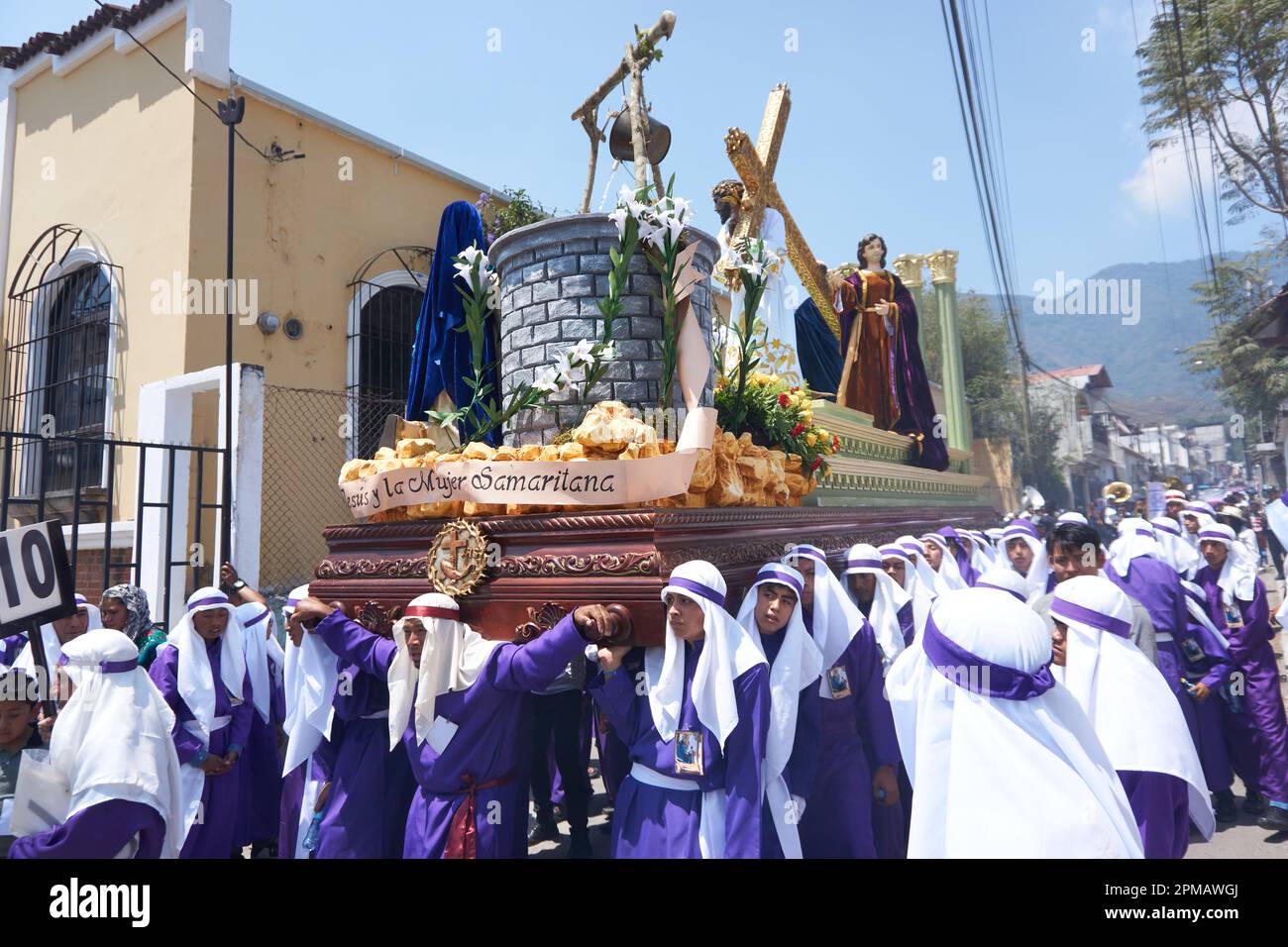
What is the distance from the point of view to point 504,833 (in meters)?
3.08

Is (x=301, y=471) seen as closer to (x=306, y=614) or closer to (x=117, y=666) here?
(x=306, y=614)

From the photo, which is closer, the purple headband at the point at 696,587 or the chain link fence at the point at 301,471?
the purple headband at the point at 696,587

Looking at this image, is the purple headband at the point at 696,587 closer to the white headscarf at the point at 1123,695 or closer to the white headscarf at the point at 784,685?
the white headscarf at the point at 784,685

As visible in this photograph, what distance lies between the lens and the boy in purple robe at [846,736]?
3381mm

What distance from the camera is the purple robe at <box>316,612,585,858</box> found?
2.97 metres

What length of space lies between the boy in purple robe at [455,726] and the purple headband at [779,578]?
32.5 inches

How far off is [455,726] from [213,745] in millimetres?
1764

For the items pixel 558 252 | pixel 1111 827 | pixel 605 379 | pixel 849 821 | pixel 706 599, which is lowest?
pixel 849 821

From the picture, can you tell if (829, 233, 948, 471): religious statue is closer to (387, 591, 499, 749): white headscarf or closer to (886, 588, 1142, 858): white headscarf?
(387, 591, 499, 749): white headscarf

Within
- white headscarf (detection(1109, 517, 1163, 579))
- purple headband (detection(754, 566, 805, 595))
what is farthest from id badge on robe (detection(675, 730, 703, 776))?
Result: white headscarf (detection(1109, 517, 1163, 579))

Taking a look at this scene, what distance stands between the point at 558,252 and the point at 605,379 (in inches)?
27.7

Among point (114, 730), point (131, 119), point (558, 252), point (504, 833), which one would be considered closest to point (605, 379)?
point (558, 252)

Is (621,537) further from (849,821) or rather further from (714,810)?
(849,821)

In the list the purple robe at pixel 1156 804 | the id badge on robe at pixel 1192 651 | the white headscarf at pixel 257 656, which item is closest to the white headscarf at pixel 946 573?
the id badge on robe at pixel 1192 651
